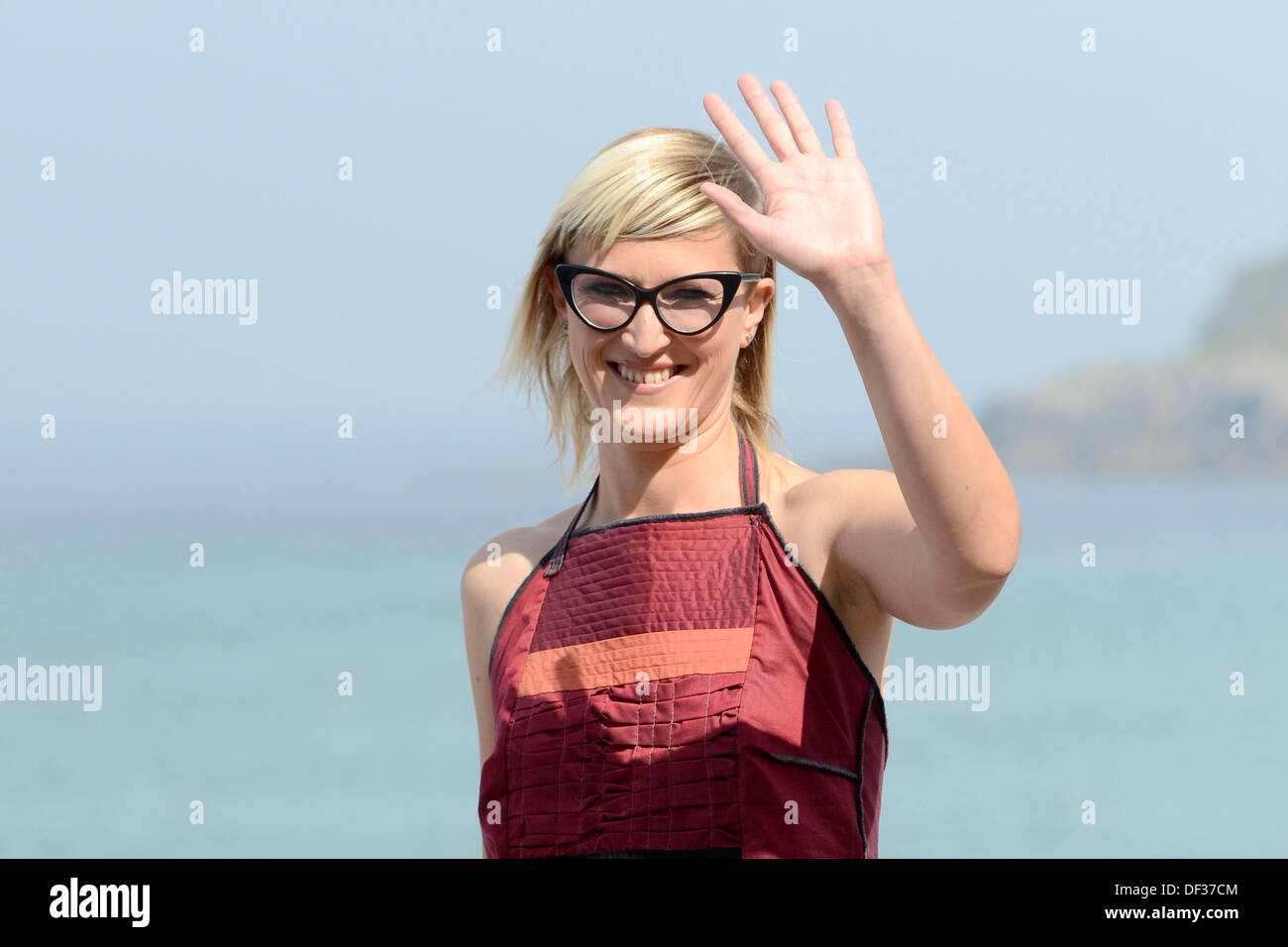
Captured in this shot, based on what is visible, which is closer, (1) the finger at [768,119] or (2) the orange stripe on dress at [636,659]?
(1) the finger at [768,119]

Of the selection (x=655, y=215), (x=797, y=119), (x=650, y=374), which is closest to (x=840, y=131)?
(x=797, y=119)

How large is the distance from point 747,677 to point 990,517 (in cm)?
55

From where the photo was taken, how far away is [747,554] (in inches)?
98.6

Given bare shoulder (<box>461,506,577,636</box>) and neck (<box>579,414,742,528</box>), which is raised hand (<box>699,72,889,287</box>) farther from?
bare shoulder (<box>461,506,577,636</box>)

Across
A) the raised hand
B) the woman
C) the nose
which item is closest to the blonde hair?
the woman

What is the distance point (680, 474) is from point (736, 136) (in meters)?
0.67

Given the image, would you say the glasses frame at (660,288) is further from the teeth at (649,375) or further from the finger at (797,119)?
the finger at (797,119)

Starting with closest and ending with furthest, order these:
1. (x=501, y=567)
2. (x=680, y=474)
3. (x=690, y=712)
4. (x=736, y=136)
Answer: (x=736, y=136) < (x=690, y=712) < (x=680, y=474) < (x=501, y=567)

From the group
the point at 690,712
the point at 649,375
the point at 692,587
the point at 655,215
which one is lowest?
the point at 690,712

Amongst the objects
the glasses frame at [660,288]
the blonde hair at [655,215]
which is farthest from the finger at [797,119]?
the glasses frame at [660,288]

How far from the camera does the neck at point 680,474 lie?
2625mm

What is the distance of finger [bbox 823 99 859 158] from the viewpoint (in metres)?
2.08

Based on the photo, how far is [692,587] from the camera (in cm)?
251

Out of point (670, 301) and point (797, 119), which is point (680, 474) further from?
point (797, 119)
